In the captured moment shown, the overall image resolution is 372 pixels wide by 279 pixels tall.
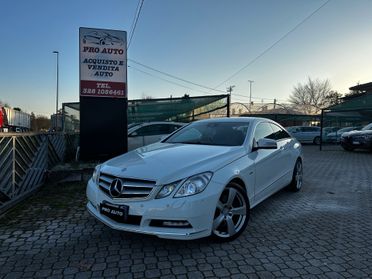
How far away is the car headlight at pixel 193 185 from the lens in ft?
10.9

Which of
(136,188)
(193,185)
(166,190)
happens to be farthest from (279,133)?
(136,188)

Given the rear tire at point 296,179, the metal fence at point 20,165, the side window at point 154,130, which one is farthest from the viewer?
the side window at point 154,130

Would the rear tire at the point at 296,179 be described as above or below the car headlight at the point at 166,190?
below

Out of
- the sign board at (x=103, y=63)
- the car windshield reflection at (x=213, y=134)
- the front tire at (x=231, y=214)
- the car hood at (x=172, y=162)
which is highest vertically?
the sign board at (x=103, y=63)

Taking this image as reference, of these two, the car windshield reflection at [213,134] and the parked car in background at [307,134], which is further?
the parked car in background at [307,134]

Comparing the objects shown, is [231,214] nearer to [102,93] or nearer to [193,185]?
[193,185]

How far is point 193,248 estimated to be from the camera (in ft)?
11.9

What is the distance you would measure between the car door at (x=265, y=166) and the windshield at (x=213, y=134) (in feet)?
0.82

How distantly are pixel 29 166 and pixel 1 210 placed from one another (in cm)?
171

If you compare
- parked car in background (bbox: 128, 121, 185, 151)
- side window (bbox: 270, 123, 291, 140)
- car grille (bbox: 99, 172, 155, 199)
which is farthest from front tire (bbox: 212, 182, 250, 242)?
parked car in background (bbox: 128, 121, 185, 151)

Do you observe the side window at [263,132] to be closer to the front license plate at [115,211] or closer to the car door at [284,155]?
the car door at [284,155]

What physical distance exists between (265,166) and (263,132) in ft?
2.40

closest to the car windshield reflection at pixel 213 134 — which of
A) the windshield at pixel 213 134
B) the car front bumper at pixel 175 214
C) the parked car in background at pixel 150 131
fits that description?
the windshield at pixel 213 134

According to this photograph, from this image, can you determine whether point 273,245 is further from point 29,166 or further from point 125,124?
point 125,124
